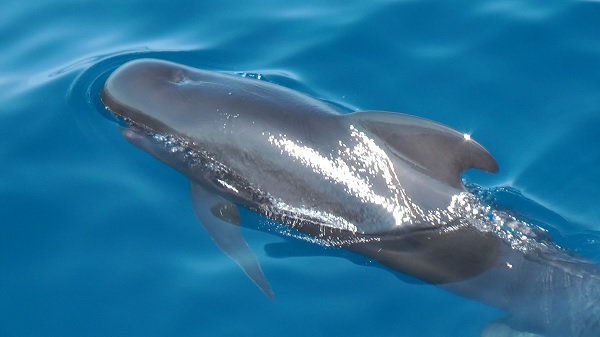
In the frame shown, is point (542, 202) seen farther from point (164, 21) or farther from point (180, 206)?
point (164, 21)

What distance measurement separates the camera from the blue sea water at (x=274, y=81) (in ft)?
27.9

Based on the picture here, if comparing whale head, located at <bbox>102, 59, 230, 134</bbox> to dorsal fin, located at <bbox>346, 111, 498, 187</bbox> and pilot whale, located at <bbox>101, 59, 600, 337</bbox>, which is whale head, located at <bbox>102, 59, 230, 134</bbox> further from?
dorsal fin, located at <bbox>346, 111, 498, 187</bbox>

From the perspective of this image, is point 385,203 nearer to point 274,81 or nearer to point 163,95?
point 163,95

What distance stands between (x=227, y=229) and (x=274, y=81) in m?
2.86

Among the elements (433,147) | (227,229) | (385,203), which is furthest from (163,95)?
(433,147)

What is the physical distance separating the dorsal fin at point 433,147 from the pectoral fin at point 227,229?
1626 millimetres

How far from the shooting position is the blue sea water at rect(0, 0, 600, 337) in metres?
8.50

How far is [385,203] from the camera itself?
8641 mm

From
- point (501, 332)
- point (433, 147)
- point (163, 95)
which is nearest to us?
point (501, 332)

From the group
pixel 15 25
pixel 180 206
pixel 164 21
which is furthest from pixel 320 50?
pixel 15 25

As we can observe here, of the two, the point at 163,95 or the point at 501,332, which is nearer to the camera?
the point at 501,332

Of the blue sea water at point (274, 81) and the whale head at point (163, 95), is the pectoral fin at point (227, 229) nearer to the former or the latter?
the blue sea water at point (274, 81)

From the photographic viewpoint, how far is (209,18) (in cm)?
1291

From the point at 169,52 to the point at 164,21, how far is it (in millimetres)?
1135
